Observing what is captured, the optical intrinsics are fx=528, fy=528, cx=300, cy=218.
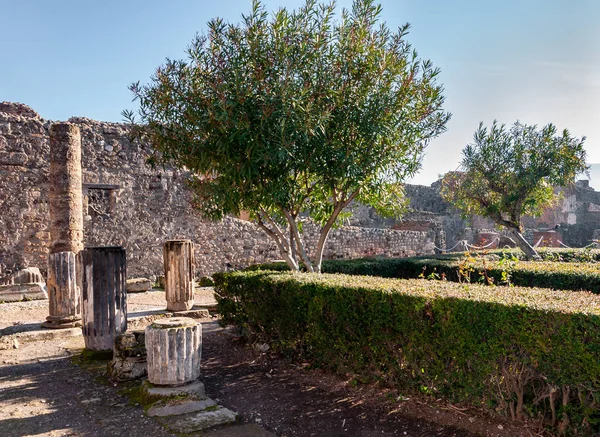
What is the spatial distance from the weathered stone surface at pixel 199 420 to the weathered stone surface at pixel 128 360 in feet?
4.28

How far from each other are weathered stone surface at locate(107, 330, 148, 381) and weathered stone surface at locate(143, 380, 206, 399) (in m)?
0.61

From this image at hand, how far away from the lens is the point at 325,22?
6469 mm

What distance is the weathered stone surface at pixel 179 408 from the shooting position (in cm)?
429

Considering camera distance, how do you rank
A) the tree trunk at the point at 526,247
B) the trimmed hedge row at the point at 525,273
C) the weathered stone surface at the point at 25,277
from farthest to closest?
the tree trunk at the point at 526,247, the weathered stone surface at the point at 25,277, the trimmed hedge row at the point at 525,273

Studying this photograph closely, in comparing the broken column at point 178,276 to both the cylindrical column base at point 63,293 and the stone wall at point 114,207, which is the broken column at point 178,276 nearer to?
the cylindrical column base at point 63,293

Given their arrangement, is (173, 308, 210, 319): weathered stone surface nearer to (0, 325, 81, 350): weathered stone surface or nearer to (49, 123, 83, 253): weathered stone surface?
(0, 325, 81, 350): weathered stone surface

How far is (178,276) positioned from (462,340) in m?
6.10

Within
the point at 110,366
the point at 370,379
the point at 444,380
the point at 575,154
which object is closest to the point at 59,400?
the point at 110,366

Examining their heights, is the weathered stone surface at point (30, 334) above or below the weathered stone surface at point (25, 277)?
below

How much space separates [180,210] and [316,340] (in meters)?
9.76

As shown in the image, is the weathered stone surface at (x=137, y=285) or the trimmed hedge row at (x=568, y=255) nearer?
the weathered stone surface at (x=137, y=285)

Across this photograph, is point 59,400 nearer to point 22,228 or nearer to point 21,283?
point 21,283

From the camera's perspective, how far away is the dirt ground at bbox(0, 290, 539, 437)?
4055 millimetres

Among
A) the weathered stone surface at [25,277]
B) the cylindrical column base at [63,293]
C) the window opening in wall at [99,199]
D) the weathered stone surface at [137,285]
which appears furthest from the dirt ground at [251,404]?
the window opening in wall at [99,199]
